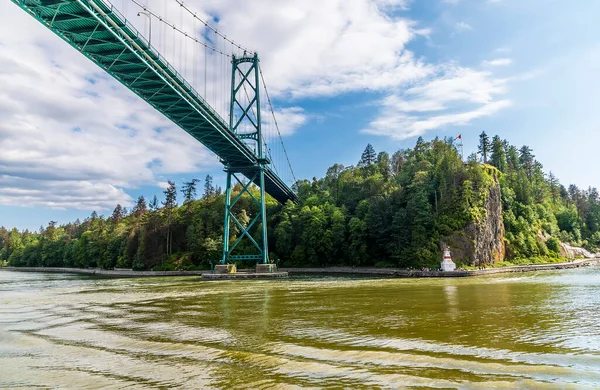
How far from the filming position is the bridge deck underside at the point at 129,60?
23.5 metres

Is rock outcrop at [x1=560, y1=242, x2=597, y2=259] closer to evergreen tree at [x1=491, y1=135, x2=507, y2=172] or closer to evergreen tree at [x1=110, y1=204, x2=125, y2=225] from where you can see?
evergreen tree at [x1=491, y1=135, x2=507, y2=172]

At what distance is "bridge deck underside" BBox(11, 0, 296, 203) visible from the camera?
77.2ft

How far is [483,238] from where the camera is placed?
5344cm

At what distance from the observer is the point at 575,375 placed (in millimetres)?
8008

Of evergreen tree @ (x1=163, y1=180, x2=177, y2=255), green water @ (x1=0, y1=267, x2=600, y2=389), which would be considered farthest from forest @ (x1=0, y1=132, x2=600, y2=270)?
green water @ (x1=0, y1=267, x2=600, y2=389)

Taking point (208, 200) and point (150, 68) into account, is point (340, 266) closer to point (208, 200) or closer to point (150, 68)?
point (208, 200)

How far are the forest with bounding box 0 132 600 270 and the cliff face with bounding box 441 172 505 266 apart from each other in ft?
3.23

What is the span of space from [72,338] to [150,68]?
23.1m

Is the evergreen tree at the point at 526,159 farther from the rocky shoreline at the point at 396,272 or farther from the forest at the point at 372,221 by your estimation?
the rocky shoreline at the point at 396,272

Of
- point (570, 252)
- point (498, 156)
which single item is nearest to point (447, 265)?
point (570, 252)

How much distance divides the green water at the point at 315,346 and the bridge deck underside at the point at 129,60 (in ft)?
58.6

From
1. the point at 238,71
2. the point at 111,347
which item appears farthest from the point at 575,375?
the point at 238,71

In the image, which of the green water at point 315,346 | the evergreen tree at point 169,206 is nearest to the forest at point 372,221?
the evergreen tree at point 169,206

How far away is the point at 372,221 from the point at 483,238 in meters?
15.5
